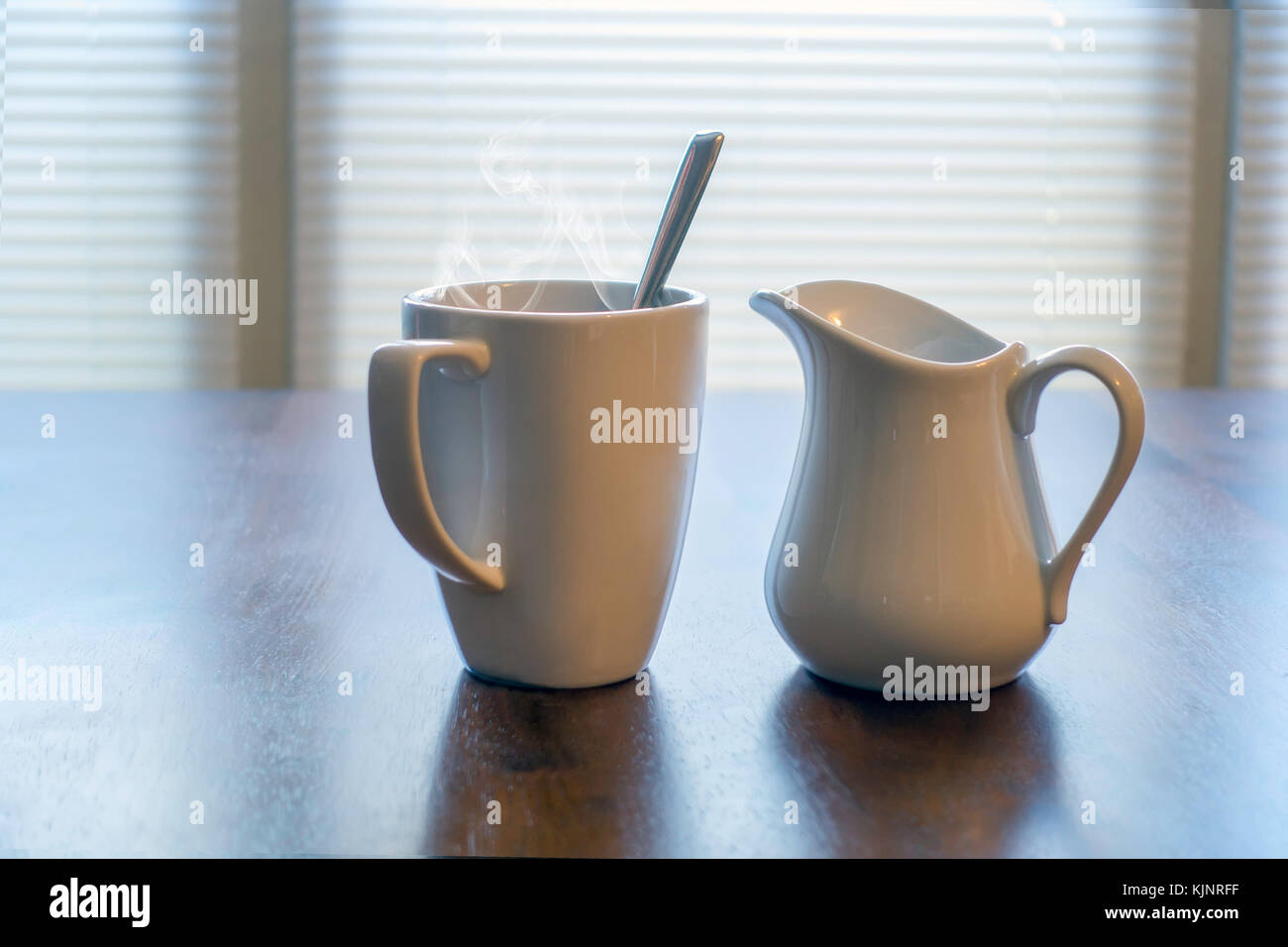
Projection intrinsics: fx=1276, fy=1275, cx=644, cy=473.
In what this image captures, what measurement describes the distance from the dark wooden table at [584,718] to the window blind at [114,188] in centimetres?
164

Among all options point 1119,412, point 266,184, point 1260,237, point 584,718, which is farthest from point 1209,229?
point 584,718

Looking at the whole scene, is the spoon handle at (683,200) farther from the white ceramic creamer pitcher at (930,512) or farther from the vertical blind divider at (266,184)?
the vertical blind divider at (266,184)

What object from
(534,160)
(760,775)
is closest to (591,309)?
(760,775)

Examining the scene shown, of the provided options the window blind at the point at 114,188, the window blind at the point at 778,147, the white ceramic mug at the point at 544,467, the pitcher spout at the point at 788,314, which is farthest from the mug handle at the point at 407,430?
the window blind at the point at 114,188

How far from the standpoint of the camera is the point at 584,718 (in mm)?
501

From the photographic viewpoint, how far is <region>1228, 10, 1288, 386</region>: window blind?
2.40 metres

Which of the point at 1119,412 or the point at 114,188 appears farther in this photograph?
the point at 114,188

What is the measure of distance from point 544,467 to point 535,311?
9 centimetres

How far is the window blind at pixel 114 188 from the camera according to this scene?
7.58 feet

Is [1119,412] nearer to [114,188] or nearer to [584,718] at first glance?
[584,718]

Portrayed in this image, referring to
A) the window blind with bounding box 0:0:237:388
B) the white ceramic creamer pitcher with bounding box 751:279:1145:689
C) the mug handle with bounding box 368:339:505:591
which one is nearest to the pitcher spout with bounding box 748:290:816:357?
the white ceramic creamer pitcher with bounding box 751:279:1145:689

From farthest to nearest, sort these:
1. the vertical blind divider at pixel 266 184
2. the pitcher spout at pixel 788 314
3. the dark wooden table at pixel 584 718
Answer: the vertical blind divider at pixel 266 184
the pitcher spout at pixel 788 314
the dark wooden table at pixel 584 718

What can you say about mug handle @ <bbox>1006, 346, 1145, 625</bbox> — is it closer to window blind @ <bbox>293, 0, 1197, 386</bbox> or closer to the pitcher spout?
the pitcher spout

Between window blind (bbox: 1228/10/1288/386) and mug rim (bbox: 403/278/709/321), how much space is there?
2.17 meters
